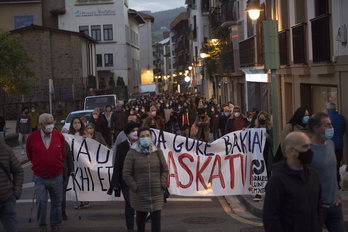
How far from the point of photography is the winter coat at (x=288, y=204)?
5.26 m

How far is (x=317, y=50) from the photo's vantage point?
17266 millimetres

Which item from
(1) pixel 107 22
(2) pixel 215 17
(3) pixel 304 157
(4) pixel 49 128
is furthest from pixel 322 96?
(1) pixel 107 22

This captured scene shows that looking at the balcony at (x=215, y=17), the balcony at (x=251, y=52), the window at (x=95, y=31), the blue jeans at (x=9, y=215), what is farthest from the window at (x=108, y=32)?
the blue jeans at (x=9, y=215)

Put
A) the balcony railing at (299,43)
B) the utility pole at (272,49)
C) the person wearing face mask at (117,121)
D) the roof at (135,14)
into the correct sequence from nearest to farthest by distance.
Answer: the utility pole at (272,49) → the balcony railing at (299,43) → the person wearing face mask at (117,121) → the roof at (135,14)

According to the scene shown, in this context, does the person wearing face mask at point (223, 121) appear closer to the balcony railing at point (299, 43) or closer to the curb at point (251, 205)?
the balcony railing at point (299, 43)

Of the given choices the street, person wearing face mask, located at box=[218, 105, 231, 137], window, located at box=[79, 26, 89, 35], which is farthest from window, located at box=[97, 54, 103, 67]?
the street

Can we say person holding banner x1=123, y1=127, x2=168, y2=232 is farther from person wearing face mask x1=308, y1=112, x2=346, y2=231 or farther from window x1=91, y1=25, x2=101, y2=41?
window x1=91, y1=25, x2=101, y2=41

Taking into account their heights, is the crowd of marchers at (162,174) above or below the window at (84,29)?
below

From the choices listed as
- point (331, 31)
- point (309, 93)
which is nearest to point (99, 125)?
point (309, 93)

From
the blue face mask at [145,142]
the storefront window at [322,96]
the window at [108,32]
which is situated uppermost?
the window at [108,32]

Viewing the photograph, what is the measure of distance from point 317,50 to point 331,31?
114cm

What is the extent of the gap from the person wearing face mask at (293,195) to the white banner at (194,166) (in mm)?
6455

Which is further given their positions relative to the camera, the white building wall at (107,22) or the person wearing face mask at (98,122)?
the white building wall at (107,22)

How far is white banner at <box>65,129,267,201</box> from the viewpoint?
11.8m
